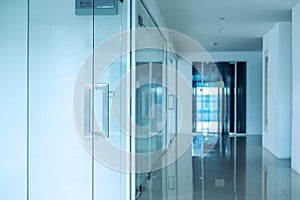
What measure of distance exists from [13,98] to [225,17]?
5779 mm

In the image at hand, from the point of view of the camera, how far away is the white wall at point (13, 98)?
419 centimetres

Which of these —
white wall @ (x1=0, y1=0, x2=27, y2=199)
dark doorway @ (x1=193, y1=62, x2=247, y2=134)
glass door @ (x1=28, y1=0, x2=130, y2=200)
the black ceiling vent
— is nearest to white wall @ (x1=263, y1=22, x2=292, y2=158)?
glass door @ (x1=28, y1=0, x2=130, y2=200)

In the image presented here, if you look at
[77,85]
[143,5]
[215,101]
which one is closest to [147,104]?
[143,5]

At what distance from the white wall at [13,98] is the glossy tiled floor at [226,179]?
1.79m

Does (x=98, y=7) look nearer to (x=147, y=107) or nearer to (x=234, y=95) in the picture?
(x=147, y=107)

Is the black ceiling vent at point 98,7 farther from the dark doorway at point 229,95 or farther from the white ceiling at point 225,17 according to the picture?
the dark doorway at point 229,95

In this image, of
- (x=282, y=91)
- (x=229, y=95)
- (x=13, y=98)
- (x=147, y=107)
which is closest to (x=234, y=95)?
(x=229, y=95)

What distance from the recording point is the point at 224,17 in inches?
335

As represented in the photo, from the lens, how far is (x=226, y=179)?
6.33 meters

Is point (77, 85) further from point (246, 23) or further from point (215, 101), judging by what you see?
point (215, 101)

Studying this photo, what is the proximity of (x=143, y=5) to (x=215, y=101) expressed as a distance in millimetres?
9922

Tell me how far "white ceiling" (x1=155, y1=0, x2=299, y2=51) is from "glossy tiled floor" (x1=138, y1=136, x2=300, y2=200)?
3.31 m

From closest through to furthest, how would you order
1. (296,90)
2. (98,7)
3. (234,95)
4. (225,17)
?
(98,7) < (296,90) < (225,17) < (234,95)

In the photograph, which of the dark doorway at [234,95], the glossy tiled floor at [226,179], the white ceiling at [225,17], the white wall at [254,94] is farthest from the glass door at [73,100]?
the dark doorway at [234,95]
